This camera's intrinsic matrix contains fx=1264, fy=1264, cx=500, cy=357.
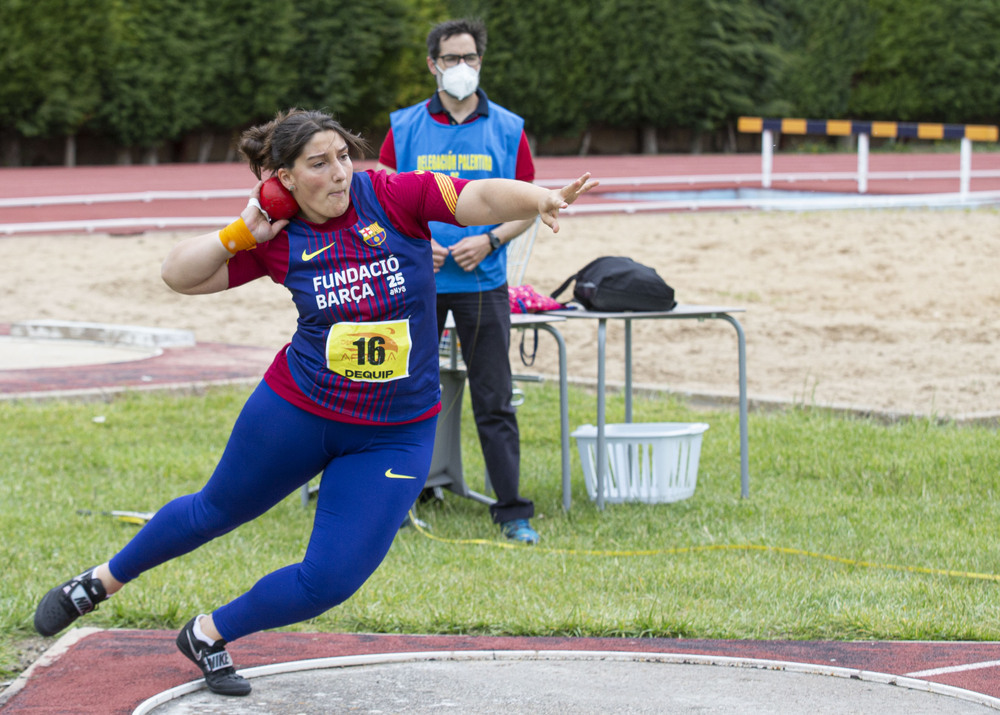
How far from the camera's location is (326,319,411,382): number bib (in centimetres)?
354

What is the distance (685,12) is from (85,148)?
18270 millimetres

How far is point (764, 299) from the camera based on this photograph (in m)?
12.5

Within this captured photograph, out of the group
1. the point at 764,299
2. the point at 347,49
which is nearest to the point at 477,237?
the point at 764,299

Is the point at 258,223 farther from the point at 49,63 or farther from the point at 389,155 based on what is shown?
the point at 49,63

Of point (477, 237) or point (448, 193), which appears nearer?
point (448, 193)

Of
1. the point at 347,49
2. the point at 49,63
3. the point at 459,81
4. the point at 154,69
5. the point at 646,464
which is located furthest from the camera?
the point at 347,49

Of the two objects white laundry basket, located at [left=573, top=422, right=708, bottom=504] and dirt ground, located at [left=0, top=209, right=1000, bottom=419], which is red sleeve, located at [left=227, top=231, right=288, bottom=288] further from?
dirt ground, located at [left=0, top=209, right=1000, bottom=419]

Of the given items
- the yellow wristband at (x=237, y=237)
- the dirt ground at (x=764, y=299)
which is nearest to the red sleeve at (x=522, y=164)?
the yellow wristband at (x=237, y=237)

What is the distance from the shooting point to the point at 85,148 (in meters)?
34.6

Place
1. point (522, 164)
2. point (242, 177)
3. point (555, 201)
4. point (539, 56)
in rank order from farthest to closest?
point (539, 56), point (242, 177), point (522, 164), point (555, 201)

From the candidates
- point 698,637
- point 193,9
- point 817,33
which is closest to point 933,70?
point 817,33

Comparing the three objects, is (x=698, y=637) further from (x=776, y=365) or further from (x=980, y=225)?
(x=980, y=225)

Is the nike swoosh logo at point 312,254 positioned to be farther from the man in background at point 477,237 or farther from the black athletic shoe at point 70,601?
the man in background at point 477,237

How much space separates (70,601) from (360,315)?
4.35 ft
